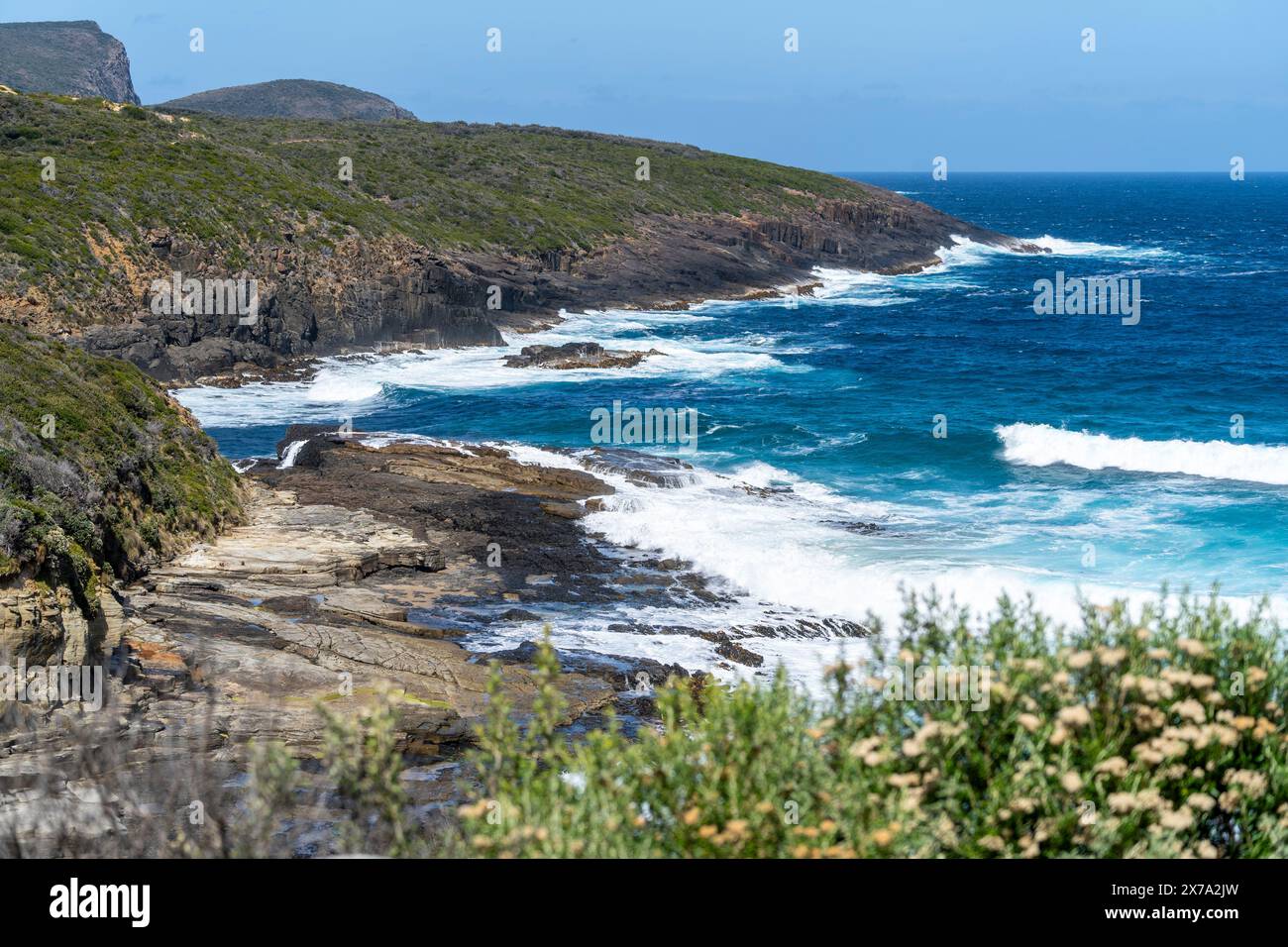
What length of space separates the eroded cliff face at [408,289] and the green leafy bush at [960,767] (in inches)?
1575

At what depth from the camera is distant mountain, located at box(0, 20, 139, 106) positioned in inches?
6457

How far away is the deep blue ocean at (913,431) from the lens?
23.9 m

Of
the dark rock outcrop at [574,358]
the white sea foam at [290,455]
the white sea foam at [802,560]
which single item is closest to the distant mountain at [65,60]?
the dark rock outcrop at [574,358]

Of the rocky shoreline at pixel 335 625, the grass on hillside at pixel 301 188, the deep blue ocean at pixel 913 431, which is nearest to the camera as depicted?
the rocky shoreline at pixel 335 625

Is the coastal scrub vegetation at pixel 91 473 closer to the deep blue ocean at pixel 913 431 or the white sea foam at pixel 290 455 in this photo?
the white sea foam at pixel 290 455

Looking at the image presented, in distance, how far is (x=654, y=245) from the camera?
261 ft

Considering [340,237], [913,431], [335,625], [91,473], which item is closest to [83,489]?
[91,473]

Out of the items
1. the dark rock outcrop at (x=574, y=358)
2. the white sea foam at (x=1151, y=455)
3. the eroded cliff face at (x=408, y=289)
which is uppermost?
the eroded cliff face at (x=408, y=289)

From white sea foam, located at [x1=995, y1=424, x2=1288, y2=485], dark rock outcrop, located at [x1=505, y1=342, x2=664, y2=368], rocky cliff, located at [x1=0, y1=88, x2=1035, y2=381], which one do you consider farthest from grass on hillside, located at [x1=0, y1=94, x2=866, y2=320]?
white sea foam, located at [x1=995, y1=424, x2=1288, y2=485]

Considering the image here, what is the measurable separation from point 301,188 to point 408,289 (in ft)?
36.4

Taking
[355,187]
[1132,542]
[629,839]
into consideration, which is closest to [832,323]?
[355,187]

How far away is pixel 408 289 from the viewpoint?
182 ft

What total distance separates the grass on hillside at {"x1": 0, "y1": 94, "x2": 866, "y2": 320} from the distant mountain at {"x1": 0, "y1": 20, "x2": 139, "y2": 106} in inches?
3167

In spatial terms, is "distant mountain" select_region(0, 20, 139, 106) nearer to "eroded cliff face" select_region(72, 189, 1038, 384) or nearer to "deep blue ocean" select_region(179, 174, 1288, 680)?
"eroded cliff face" select_region(72, 189, 1038, 384)
